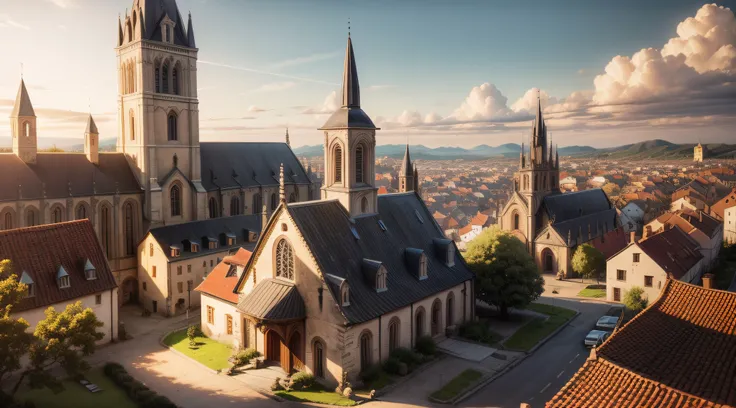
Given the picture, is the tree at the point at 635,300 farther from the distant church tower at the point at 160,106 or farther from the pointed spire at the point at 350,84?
the distant church tower at the point at 160,106

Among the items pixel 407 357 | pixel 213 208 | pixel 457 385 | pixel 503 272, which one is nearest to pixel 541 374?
pixel 457 385

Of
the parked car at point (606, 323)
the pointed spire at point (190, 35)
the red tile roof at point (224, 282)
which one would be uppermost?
the pointed spire at point (190, 35)

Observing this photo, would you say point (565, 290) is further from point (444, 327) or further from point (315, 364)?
point (315, 364)

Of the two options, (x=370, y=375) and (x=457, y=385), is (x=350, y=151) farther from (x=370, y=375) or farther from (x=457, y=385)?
(x=457, y=385)

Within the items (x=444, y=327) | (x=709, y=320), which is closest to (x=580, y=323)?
(x=444, y=327)

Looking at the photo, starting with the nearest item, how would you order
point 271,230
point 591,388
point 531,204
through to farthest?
point 591,388, point 271,230, point 531,204

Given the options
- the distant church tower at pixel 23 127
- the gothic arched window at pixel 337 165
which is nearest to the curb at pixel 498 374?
the gothic arched window at pixel 337 165
